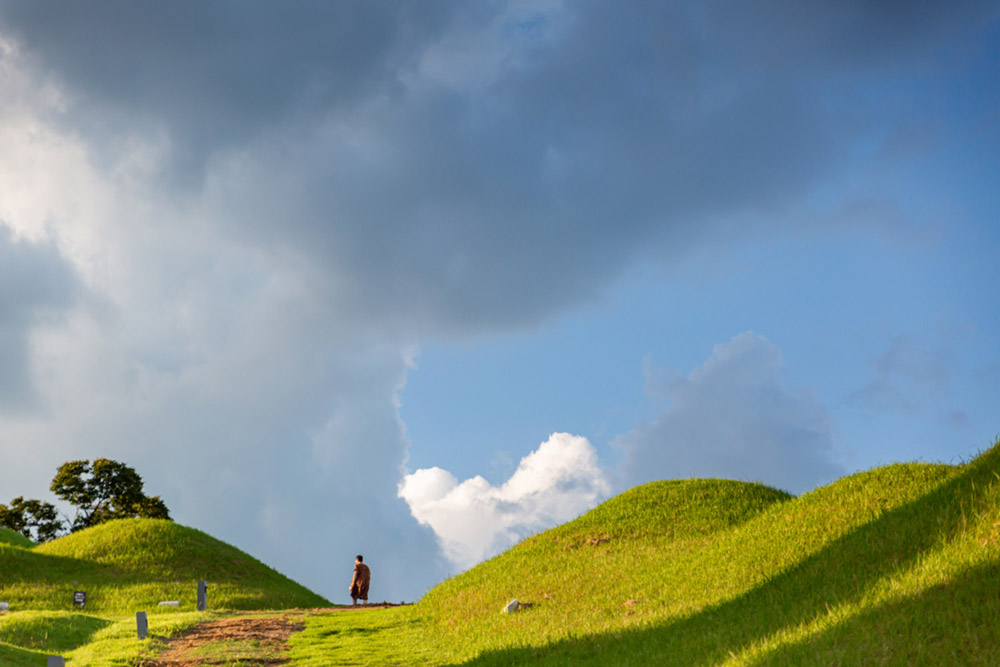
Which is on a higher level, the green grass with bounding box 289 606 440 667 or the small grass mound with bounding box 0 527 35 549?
the small grass mound with bounding box 0 527 35 549

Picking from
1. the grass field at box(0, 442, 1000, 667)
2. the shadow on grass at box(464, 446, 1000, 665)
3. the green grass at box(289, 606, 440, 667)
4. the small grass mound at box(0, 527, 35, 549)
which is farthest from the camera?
the small grass mound at box(0, 527, 35, 549)

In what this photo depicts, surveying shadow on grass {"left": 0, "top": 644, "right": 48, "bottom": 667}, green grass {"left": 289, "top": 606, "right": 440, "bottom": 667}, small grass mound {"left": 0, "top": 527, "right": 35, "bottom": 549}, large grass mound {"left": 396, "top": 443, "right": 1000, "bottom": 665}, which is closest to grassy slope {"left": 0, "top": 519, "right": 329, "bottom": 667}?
shadow on grass {"left": 0, "top": 644, "right": 48, "bottom": 667}

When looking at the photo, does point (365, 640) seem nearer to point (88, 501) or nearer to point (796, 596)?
point (796, 596)

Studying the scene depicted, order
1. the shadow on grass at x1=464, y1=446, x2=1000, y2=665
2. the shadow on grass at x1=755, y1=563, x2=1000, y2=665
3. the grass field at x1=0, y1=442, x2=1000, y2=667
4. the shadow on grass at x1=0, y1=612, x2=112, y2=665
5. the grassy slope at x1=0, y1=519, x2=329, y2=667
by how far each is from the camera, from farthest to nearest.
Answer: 1. the grassy slope at x1=0, y1=519, x2=329, y2=667
2. the shadow on grass at x1=0, y1=612, x2=112, y2=665
3. the shadow on grass at x1=464, y1=446, x2=1000, y2=665
4. the grass field at x1=0, y1=442, x2=1000, y2=667
5. the shadow on grass at x1=755, y1=563, x2=1000, y2=665

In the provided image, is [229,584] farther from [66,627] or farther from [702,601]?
[702,601]

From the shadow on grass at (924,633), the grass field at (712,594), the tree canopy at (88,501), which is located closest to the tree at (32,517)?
the tree canopy at (88,501)

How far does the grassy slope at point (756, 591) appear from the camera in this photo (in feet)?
38.3

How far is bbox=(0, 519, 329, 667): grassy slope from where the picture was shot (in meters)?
26.4

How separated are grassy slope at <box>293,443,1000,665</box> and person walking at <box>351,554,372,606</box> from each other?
4.81 meters

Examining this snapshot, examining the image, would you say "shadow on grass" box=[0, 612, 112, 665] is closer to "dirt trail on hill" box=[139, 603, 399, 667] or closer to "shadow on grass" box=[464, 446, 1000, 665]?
"dirt trail on hill" box=[139, 603, 399, 667]

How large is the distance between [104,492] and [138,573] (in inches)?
Answer: 1123

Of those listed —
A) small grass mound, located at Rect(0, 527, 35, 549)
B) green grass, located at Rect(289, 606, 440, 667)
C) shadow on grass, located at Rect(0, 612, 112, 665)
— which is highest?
small grass mound, located at Rect(0, 527, 35, 549)

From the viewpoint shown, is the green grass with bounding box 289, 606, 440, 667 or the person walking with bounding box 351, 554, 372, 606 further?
the person walking with bounding box 351, 554, 372, 606

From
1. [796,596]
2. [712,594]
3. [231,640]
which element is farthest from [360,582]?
[796,596]
